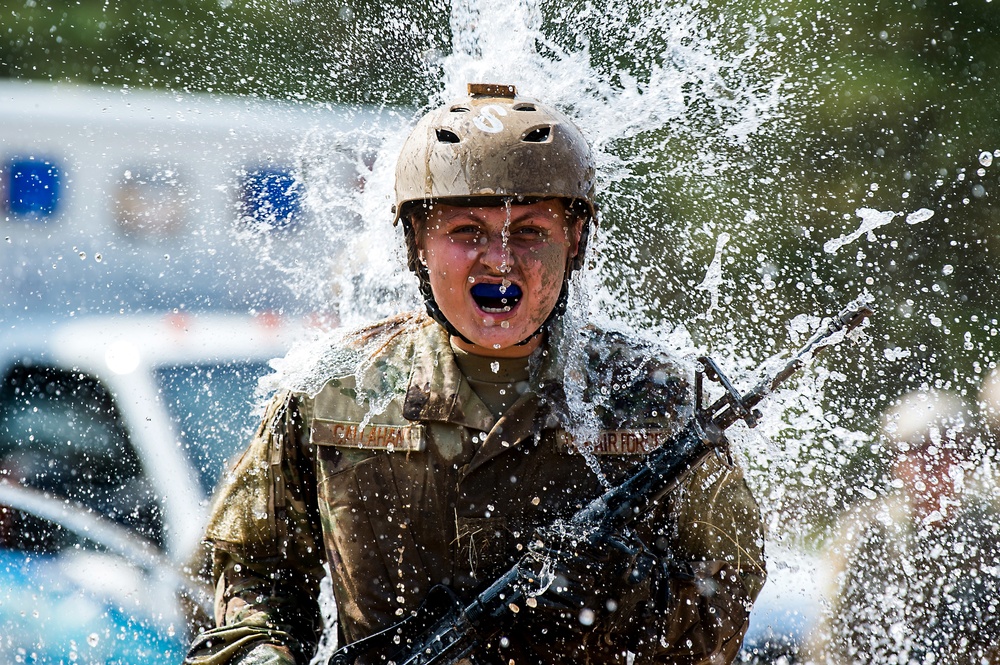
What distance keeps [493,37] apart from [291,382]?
5.78 feet

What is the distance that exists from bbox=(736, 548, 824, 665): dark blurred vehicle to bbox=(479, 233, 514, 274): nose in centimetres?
262

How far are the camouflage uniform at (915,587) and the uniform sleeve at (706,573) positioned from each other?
3024 mm

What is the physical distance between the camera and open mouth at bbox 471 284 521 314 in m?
3.10

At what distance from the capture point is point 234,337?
6672 millimetres

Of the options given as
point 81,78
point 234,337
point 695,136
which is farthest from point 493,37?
point 81,78

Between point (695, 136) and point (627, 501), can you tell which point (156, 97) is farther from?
point (627, 501)

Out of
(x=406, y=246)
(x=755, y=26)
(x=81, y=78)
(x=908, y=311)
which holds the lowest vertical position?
(x=908, y=311)

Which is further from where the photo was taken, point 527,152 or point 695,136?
point 695,136

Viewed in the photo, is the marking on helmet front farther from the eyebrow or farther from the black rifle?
the black rifle

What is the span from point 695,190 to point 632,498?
5809 mm

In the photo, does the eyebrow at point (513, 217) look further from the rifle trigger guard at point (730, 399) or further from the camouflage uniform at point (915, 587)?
the camouflage uniform at point (915, 587)

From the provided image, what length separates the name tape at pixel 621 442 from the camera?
3139 mm

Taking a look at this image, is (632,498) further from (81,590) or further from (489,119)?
(81,590)

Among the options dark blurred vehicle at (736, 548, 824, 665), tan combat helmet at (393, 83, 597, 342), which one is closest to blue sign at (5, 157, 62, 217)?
dark blurred vehicle at (736, 548, 824, 665)
